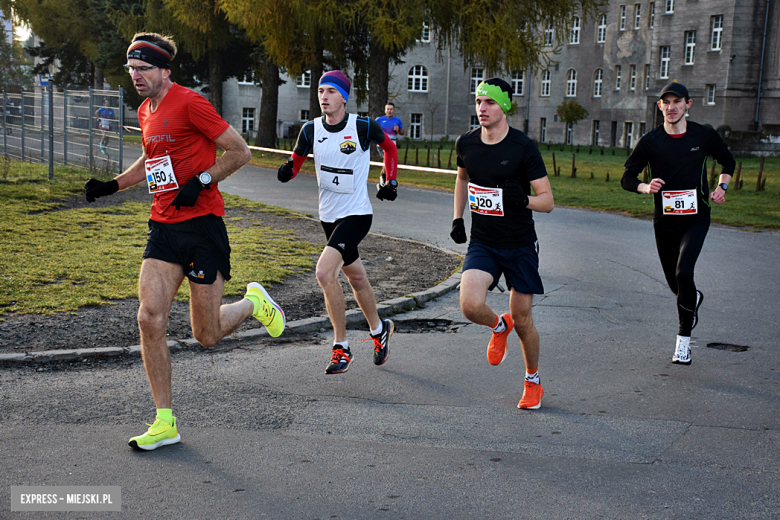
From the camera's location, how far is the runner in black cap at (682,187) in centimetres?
659

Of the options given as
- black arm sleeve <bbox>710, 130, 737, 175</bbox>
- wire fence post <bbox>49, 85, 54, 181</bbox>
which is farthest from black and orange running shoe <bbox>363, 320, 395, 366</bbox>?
wire fence post <bbox>49, 85, 54, 181</bbox>

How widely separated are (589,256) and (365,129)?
6.27 meters

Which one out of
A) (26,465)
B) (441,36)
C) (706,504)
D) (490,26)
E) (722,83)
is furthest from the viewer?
(722,83)

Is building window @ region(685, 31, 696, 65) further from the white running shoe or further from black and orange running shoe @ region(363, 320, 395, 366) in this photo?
black and orange running shoe @ region(363, 320, 395, 366)

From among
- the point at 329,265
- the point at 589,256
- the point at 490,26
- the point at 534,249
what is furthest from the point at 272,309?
Result: the point at 490,26

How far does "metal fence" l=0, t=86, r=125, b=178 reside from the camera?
2058cm

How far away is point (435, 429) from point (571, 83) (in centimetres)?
6437

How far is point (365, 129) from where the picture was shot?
6.30 m

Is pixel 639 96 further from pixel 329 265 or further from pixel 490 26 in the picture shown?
pixel 329 265

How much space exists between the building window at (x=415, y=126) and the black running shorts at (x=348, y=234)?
62.1 meters

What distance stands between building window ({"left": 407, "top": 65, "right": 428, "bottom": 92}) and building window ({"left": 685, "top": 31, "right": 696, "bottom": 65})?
2120cm

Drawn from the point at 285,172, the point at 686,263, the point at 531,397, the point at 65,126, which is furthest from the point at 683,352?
the point at 65,126

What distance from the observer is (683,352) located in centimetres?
645

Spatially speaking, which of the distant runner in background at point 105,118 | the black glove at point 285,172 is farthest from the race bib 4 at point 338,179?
the distant runner in background at point 105,118
